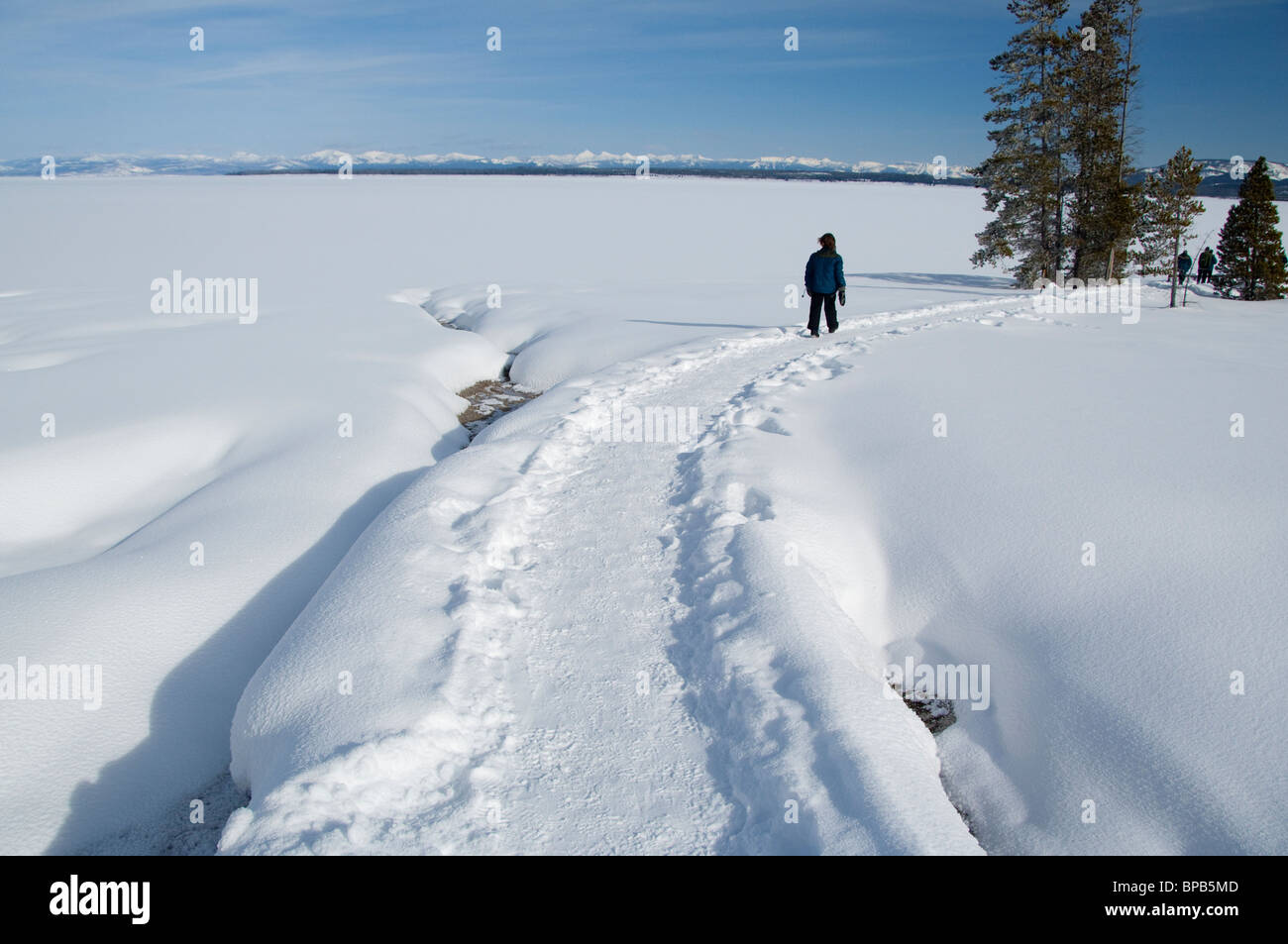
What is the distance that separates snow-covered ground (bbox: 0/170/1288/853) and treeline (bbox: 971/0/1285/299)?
14358 millimetres

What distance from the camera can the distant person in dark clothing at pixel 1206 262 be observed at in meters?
25.1

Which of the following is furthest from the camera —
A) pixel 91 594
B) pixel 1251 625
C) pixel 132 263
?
pixel 132 263

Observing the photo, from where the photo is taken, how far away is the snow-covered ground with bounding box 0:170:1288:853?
3117 millimetres

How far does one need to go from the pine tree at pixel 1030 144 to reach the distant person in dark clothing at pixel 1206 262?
6131 millimetres

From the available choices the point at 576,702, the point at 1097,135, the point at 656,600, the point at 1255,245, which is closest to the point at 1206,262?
the point at 1255,245

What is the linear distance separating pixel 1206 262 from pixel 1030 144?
8.62 meters

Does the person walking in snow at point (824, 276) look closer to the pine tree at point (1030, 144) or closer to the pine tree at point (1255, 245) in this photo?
the pine tree at point (1030, 144)

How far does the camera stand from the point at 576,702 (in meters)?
3.62

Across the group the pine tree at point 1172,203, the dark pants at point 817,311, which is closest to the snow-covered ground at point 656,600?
the dark pants at point 817,311

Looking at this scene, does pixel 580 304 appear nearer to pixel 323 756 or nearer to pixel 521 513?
pixel 521 513

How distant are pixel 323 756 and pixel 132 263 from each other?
27141 millimetres
